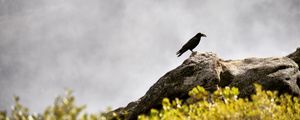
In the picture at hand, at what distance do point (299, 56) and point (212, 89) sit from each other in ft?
28.1

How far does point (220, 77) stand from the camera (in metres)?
24.0

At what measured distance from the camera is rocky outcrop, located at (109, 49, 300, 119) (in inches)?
901

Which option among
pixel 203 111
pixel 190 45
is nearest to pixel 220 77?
pixel 190 45

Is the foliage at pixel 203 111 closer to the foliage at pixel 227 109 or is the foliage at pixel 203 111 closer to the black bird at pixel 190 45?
the foliage at pixel 227 109

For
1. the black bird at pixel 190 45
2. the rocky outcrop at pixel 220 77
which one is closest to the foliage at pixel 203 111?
the rocky outcrop at pixel 220 77

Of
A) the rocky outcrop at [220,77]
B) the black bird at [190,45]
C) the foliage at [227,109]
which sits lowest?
the foliage at [227,109]

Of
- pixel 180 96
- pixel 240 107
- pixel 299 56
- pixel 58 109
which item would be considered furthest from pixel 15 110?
pixel 299 56

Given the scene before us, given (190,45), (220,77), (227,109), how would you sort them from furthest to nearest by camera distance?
(190,45)
(220,77)
(227,109)

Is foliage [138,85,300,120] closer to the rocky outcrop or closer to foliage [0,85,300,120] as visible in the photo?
foliage [0,85,300,120]

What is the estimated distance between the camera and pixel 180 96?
23.3m

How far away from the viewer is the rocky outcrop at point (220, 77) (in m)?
22.9

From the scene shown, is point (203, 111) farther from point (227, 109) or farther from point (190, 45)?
point (190, 45)

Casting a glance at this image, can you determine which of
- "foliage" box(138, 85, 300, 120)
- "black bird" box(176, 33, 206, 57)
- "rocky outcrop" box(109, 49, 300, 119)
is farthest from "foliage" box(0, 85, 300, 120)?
"black bird" box(176, 33, 206, 57)

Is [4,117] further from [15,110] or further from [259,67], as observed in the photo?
[259,67]
